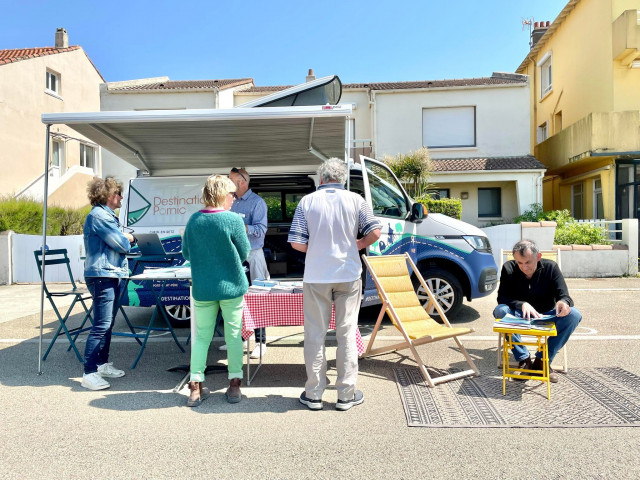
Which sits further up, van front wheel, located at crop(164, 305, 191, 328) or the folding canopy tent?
the folding canopy tent

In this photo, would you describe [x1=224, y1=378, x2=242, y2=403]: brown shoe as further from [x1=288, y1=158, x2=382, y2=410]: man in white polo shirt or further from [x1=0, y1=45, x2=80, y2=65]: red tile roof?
[x1=0, y1=45, x2=80, y2=65]: red tile roof

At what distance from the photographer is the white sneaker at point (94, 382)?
475 cm

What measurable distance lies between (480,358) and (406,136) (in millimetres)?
16662

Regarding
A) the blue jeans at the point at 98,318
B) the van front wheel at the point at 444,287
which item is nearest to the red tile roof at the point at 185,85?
the van front wheel at the point at 444,287

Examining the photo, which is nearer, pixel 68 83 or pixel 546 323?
pixel 546 323

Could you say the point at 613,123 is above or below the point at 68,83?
below

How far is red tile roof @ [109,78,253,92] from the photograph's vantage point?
21.9m

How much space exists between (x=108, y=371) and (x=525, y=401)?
3.75 metres

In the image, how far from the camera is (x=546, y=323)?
4.68 metres

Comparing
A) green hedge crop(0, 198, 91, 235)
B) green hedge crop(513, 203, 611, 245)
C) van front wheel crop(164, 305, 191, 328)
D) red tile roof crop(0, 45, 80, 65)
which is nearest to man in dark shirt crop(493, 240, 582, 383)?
van front wheel crop(164, 305, 191, 328)

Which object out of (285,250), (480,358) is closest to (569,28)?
(285,250)

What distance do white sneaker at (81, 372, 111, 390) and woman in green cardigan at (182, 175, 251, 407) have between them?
3.21 feet

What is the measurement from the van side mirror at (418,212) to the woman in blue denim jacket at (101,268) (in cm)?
373

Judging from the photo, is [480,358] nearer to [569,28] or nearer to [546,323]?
[546,323]
